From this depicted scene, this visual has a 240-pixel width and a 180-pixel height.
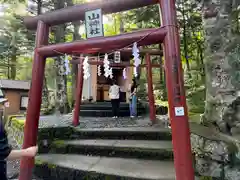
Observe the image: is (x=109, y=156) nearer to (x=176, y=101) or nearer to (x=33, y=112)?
(x=33, y=112)

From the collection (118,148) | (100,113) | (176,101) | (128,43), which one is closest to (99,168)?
(118,148)

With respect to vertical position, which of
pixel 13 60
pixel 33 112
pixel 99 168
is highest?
pixel 13 60

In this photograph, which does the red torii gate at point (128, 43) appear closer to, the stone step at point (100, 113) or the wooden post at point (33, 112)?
the wooden post at point (33, 112)

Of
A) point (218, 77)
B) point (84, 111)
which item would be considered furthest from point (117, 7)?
point (84, 111)

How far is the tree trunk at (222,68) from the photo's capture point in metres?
2.91

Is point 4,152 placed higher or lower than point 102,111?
lower

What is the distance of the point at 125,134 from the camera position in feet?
15.3

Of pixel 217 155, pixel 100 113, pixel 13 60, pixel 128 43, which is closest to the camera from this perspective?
pixel 217 155

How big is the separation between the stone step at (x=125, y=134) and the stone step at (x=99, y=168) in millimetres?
832

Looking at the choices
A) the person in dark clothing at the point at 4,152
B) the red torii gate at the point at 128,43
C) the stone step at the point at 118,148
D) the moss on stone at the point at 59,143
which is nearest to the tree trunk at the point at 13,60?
the moss on stone at the point at 59,143

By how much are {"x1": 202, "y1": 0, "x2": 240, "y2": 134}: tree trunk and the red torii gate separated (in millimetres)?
1031

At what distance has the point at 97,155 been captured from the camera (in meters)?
4.12

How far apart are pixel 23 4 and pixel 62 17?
1053 centimetres

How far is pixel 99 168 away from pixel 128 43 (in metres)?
2.32
